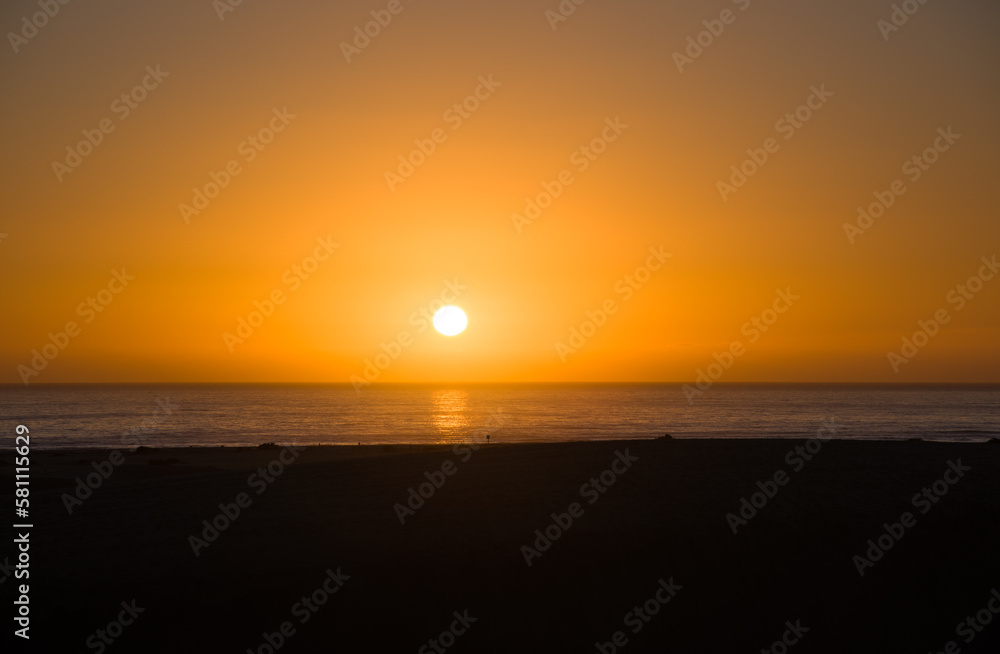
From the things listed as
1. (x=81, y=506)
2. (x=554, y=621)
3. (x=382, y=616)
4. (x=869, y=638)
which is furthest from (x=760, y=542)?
(x=81, y=506)

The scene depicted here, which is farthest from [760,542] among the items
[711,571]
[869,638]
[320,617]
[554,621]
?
[320,617]

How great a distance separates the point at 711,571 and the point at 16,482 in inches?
883

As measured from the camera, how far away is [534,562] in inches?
533

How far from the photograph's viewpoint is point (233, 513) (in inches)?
645

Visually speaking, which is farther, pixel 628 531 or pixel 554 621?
pixel 628 531

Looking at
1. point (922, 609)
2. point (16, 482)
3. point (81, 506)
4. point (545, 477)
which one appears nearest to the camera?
point (922, 609)

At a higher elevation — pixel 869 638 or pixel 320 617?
pixel 320 617

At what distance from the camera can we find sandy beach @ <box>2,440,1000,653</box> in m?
11.6

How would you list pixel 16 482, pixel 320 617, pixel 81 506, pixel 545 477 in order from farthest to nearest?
pixel 16 482
pixel 545 477
pixel 81 506
pixel 320 617

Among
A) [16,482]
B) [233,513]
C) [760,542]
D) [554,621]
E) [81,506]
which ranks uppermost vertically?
[16,482]

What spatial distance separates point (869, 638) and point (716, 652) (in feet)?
9.50

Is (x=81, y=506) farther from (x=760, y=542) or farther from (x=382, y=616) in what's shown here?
(x=760, y=542)

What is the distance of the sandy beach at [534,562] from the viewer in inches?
459

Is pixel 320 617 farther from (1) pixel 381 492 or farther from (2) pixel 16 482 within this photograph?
(2) pixel 16 482
